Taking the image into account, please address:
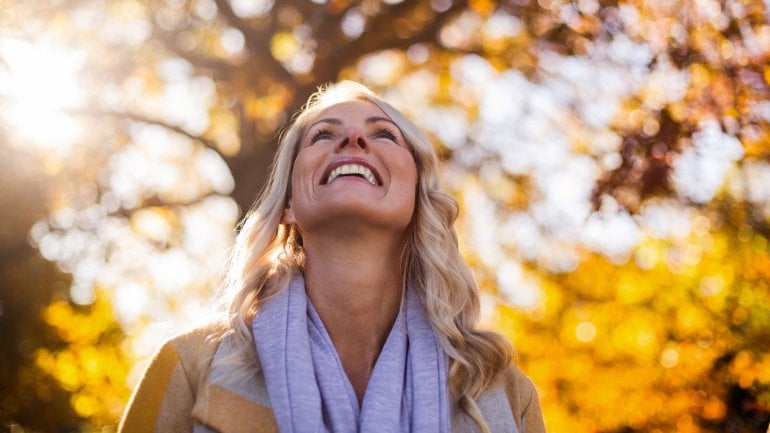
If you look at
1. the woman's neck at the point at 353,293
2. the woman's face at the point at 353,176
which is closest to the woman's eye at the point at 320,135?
the woman's face at the point at 353,176

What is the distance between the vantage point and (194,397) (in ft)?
9.22

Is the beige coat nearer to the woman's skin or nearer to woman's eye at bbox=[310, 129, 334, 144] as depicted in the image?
the woman's skin

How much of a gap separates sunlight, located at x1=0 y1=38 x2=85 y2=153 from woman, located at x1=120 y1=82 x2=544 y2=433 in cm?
584

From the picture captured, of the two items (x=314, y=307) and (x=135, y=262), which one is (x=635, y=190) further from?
(x=135, y=262)

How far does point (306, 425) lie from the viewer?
265 centimetres

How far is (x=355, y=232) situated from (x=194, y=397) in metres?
0.83

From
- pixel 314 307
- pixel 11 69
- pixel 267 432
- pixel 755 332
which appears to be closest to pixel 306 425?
pixel 267 432

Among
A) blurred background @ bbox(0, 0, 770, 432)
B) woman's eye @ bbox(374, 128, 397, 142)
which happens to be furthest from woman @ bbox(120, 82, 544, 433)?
blurred background @ bbox(0, 0, 770, 432)

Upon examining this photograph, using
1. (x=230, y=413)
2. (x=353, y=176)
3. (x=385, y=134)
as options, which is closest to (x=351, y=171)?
(x=353, y=176)

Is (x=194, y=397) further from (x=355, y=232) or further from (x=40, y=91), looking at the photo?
(x=40, y=91)

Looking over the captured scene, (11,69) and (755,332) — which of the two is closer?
(11,69)

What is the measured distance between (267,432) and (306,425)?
0.63 feet

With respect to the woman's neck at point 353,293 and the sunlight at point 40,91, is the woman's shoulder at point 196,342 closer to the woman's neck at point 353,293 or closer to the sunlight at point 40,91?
the woman's neck at point 353,293

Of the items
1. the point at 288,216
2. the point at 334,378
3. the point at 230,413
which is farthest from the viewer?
the point at 288,216
